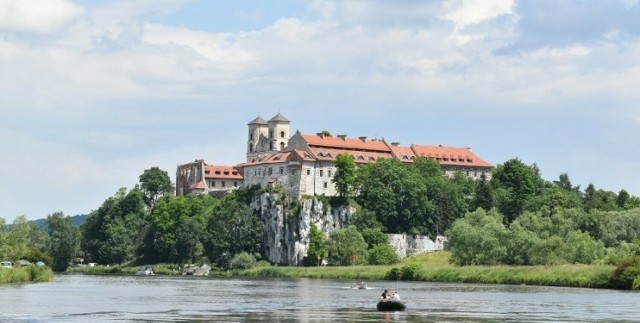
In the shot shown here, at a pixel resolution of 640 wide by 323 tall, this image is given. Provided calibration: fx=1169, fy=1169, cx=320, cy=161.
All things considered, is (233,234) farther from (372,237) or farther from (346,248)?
(372,237)

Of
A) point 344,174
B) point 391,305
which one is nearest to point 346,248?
point 344,174

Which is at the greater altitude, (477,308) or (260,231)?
(260,231)

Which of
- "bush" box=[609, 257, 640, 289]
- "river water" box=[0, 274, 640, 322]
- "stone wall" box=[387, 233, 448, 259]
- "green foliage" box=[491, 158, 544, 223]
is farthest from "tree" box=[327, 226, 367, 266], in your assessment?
"bush" box=[609, 257, 640, 289]

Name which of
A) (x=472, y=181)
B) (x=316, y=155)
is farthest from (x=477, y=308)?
(x=472, y=181)

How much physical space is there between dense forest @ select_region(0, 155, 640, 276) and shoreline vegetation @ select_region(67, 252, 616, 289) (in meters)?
4.59

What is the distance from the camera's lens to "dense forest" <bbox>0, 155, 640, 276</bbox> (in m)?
142

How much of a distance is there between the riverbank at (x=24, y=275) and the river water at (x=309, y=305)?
7.28 meters

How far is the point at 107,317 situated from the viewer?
2420 inches

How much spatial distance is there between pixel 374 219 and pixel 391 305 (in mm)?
97940

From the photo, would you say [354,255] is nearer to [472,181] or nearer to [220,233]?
[220,233]

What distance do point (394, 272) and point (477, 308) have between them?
60.7m

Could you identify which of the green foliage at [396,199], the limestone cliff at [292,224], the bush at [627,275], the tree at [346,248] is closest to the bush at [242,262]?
the limestone cliff at [292,224]

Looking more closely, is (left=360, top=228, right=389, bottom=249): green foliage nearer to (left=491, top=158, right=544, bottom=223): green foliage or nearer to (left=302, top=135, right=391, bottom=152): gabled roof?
(left=491, top=158, right=544, bottom=223): green foliage

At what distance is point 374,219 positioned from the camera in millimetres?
167375
